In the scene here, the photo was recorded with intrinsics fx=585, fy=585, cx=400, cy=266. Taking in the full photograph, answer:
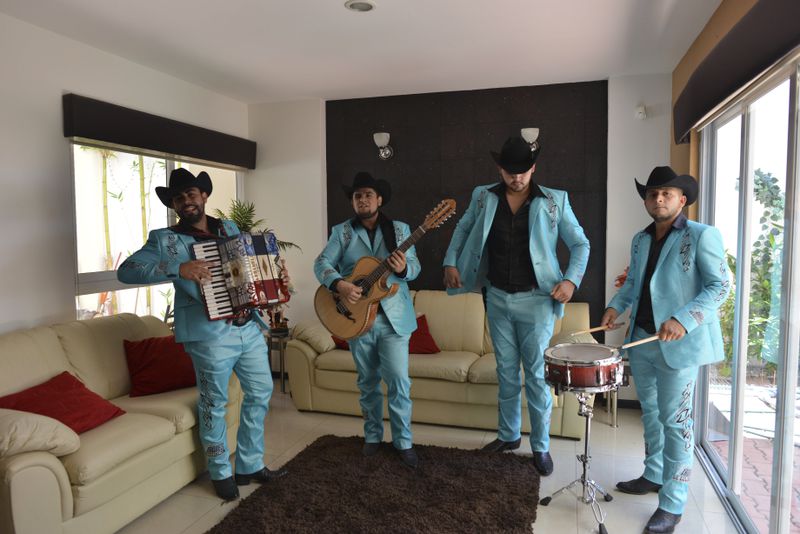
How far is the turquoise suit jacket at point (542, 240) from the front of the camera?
3148 millimetres

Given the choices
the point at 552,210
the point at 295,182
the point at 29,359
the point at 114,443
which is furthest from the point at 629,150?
the point at 29,359

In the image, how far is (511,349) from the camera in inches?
132

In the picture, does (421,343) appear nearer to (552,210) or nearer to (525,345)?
(525,345)

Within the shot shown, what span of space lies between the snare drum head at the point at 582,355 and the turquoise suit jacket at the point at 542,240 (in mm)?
485

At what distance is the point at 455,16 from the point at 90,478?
288cm

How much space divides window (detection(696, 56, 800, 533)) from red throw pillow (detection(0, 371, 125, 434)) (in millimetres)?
2980

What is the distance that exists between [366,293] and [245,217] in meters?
2.12

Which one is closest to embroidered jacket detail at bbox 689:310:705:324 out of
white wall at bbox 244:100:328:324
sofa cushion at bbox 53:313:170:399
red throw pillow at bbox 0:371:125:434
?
red throw pillow at bbox 0:371:125:434

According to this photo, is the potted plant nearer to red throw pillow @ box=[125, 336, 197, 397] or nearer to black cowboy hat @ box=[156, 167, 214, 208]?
red throw pillow @ box=[125, 336, 197, 397]

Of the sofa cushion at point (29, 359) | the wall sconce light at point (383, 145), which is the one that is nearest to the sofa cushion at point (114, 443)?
the sofa cushion at point (29, 359)

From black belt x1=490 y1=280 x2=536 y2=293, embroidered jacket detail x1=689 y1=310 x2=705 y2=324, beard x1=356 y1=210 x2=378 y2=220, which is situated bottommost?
embroidered jacket detail x1=689 y1=310 x2=705 y2=324

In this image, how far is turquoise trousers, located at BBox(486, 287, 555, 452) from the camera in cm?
321

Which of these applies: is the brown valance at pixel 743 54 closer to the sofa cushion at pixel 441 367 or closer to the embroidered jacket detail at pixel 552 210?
the embroidered jacket detail at pixel 552 210

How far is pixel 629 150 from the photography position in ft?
14.7
